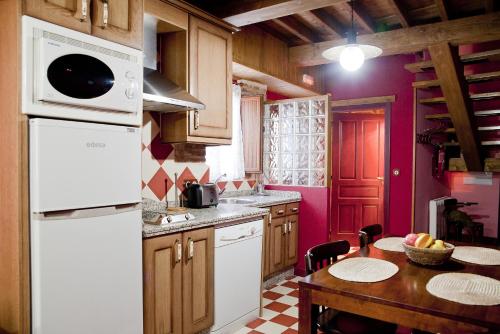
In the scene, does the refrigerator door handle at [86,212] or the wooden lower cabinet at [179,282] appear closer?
the refrigerator door handle at [86,212]

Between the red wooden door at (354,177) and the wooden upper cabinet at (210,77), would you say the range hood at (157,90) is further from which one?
the red wooden door at (354,177)

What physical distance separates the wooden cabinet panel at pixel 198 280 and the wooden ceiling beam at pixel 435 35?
2.69 metres

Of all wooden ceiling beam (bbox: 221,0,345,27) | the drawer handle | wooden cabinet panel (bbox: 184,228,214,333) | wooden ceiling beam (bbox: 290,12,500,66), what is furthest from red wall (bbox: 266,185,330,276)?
the drawer handle

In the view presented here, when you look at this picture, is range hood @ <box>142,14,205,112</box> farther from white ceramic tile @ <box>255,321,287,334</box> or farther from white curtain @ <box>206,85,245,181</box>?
white ceramic tile @ <box>255,321,287,334</box>

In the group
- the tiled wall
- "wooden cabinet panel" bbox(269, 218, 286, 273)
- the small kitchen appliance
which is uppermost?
the tiled wall

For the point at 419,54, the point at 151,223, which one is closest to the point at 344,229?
the point at 419,54

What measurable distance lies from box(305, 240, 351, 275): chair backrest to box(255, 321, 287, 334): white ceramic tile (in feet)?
3.45

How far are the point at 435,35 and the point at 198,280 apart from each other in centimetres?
309

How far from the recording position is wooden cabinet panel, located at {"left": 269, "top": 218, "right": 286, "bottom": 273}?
3725mm

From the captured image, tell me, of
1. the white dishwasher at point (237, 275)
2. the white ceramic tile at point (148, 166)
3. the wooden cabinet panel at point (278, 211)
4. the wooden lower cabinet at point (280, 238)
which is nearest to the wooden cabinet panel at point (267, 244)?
the wooden lower cabinet at point (280, 238)

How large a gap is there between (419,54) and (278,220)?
3084mm

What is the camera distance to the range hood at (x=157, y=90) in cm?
238

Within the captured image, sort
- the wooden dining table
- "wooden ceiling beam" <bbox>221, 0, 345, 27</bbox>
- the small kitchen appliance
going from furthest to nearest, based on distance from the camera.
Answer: the small kitchen appliance
"wooden ceiling beam" <bbox>221, 0, 345, 27</bbox>
the wooden dining table

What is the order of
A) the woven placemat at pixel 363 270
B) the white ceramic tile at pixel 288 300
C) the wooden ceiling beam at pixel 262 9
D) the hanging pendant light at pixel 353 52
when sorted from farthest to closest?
the white ceramic tile at pixel 288 300
the wooden ceiling beam at pixel 262 9
the hanging pendant light at pixel 353 52
the woven placemat at pixel 363 270
